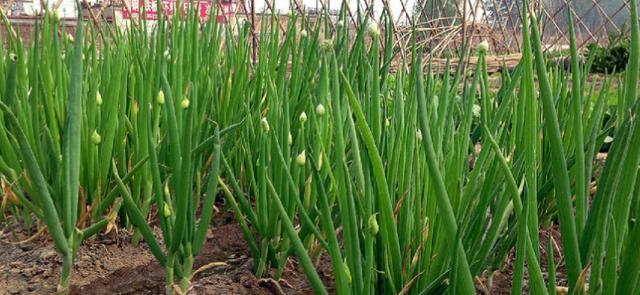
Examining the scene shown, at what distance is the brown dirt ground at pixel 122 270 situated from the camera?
775 millimetres

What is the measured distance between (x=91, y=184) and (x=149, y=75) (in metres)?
0.19

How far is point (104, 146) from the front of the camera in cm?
82

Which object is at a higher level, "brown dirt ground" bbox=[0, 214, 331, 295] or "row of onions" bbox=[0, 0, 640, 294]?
"row of onions" bbox=[0, 0, 640, 294]

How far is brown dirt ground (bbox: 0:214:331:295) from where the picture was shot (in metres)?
0.78

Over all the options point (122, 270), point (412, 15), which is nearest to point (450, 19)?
point (412, 15)

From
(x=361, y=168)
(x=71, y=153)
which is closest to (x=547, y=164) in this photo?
(x=361, y=168)

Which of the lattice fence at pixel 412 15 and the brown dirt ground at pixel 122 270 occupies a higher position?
the lattice fence at pixel 412 15

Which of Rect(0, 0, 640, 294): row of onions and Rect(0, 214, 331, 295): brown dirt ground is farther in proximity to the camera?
Rect(0, 214, 331, 295): brown dirt ground

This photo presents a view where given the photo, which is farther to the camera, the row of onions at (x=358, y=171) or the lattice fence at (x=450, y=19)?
the lattice fence at (x=450, y=19)

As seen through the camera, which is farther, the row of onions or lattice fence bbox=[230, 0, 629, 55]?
lattice fence bbox=[230, 0, 629, 55]

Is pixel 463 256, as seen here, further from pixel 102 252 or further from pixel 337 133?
pixel 102 252

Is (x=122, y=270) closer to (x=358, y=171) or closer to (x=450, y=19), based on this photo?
(x=358, y=171)

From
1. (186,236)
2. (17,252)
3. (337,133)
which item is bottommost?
(17,252)

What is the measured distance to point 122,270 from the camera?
84cm
